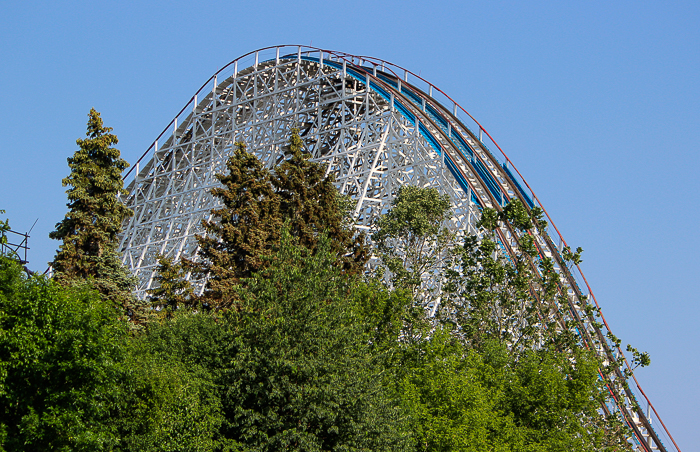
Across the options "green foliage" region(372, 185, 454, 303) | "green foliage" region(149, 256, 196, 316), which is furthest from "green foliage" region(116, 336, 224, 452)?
"green foliage" region(372, 185, 454, 303)

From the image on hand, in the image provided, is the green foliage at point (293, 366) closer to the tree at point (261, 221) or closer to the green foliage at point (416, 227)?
the tree at point (261, 221)

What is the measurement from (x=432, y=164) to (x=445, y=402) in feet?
33.9

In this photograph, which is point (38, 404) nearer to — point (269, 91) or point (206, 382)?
point (206, 382)

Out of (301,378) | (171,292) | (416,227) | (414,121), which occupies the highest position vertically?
(414,121)

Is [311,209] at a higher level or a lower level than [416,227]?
lower

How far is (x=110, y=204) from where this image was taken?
23125mm

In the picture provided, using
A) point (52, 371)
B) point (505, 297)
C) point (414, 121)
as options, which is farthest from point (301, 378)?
point (414, 121)

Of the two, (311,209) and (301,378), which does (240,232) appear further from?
(301,378)

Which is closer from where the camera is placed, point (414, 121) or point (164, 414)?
point (164, 414)

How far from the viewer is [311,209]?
73.6 feet

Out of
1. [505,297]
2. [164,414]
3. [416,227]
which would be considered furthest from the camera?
[416,227]

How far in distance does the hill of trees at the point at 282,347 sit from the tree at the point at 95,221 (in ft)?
0.15

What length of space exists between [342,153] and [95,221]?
30.7 ft

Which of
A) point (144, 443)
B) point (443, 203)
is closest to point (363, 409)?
point (144, 443)
